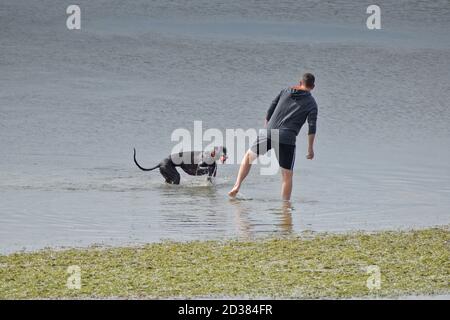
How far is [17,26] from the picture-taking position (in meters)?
27.3

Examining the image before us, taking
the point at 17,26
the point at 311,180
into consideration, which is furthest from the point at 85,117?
the point at 17,26

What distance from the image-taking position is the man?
11984mm

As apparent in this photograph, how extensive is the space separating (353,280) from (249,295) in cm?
92

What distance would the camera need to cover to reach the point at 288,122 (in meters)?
12.1

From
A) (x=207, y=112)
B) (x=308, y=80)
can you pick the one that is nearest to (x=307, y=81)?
(x=308, y=80)

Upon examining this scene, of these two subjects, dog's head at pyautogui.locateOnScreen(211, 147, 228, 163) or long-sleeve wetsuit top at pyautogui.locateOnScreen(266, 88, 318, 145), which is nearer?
long-sleeve wetsuit top at pyautogui.locateOnScreen(266, 88, 318, 145)

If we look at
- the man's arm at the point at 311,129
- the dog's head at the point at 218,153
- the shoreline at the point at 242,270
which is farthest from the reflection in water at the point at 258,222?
the dog's head at the point at 218,153

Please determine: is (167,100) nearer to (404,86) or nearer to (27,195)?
(404,86)

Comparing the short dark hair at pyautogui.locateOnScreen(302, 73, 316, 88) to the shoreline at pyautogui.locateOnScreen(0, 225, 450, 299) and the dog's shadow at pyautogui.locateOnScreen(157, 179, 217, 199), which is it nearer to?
the dog's shadow at pyautogui.locateOnScreen(157, 179, 217, 199)

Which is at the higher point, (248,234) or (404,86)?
(404,86)

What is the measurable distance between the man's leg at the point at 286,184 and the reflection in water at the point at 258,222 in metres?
0.07

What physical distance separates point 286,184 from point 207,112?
23.5ft

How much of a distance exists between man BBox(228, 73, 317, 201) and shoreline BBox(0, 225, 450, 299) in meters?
2.27

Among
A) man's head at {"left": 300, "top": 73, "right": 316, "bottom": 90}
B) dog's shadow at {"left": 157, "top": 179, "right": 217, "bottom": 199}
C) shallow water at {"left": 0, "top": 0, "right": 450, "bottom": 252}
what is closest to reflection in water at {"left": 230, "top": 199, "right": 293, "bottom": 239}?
shallow water at {"left": 0, "top": 0, "right": 450, "bottom": 252}
